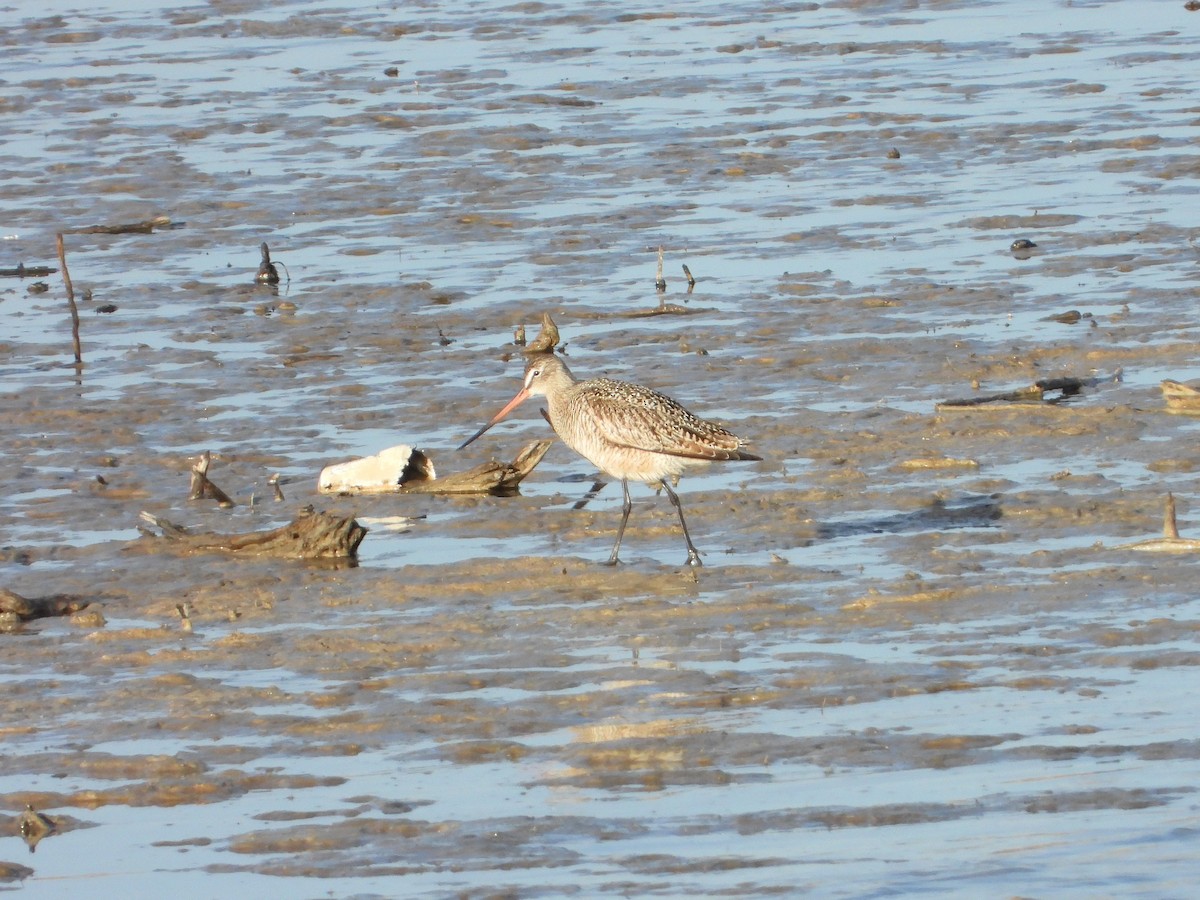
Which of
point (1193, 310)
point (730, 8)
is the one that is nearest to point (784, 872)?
point (1193, 310)

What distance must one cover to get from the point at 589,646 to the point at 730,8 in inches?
981

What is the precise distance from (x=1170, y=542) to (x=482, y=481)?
11.7 feet

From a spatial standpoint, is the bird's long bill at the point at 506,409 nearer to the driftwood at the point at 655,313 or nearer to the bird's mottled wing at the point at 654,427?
the bird's mottled wing at the point at 654,427

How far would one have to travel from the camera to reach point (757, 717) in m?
8.04

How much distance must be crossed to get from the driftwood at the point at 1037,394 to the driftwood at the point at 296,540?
356 cm

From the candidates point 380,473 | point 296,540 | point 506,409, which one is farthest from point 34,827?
point 506,409

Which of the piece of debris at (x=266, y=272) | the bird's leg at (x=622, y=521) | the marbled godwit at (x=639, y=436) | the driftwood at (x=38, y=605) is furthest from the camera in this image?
the piece of debris at (x=266, y=272)

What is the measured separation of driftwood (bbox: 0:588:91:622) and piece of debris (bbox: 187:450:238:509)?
5.50 ft

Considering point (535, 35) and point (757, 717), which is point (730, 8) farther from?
point (757, 717)

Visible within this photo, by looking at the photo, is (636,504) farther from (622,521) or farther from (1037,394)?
(1037,394)

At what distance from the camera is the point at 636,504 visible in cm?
1147

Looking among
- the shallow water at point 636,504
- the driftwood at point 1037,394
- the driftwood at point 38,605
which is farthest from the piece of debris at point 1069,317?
the driftwood at point 38,605

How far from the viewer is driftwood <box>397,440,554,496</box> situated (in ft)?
38.0

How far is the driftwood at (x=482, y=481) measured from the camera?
11.6 metres
